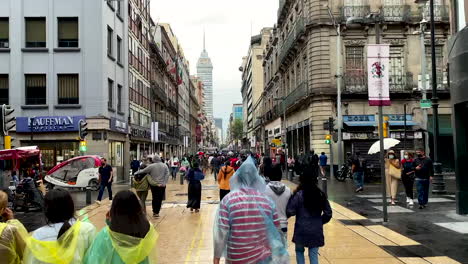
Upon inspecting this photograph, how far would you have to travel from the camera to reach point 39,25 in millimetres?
28438

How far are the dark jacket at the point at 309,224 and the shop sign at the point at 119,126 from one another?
83.5ft

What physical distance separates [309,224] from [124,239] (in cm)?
273

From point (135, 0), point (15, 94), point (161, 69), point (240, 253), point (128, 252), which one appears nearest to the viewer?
point (128, 252)

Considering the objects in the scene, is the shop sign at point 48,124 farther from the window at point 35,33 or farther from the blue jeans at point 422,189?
the blue jeans at point 422,189

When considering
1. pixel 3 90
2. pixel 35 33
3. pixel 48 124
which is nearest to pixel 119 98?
pixel 48 124

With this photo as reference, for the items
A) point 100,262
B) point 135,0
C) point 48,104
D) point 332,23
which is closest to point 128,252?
point 100,262

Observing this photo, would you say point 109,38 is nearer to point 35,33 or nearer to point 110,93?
point 110,93

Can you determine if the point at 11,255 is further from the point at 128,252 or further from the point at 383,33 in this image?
the point at 383,33

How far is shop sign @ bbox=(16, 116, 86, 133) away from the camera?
2753 centimetres

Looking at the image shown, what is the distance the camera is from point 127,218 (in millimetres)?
3629

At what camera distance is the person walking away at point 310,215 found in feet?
18.4

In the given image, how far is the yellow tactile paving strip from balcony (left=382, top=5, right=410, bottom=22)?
22.3m

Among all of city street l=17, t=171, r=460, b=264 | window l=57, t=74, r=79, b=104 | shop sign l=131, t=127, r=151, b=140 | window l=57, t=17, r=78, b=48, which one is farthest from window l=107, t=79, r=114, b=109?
city street l=17, t=171, r=460, b=264

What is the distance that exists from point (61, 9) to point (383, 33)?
70.3 feet
